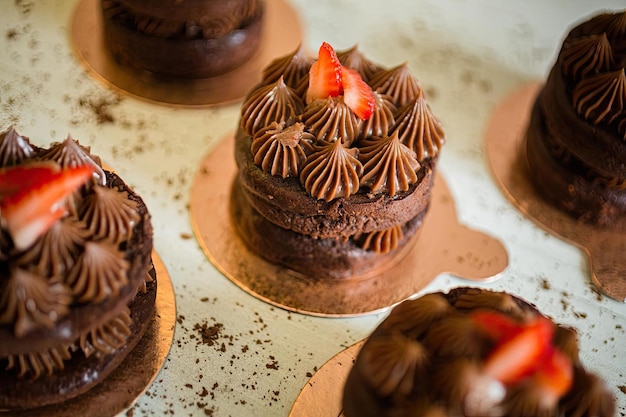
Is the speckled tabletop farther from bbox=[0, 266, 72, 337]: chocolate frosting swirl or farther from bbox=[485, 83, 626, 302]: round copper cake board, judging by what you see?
bbox=[0, 266, 72, 337]: chocolate frosting swirl

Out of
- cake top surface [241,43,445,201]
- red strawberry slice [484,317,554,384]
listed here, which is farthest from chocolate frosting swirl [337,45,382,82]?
red strawberry slice [484,317,554,384]

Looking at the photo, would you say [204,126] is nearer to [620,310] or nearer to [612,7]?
[620,310]

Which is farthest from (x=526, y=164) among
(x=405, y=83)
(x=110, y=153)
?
(x=110, y=153)

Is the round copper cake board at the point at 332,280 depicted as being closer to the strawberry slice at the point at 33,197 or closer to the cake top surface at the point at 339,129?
the cake top surface at the point at 339,129

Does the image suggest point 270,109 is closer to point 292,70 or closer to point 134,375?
point 292,70

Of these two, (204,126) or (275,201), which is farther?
(204,126)

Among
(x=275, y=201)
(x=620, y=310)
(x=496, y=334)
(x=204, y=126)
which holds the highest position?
(x=496, y=334)
